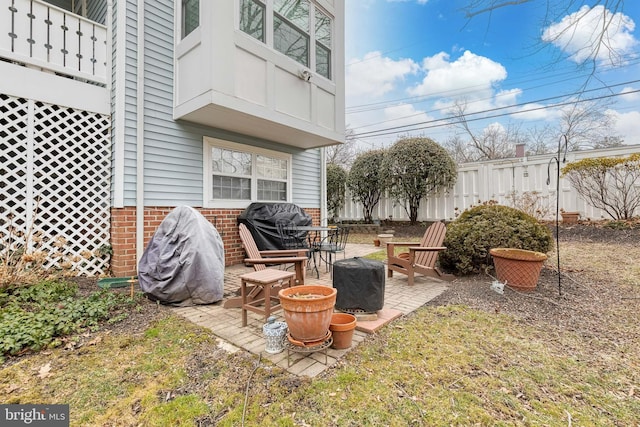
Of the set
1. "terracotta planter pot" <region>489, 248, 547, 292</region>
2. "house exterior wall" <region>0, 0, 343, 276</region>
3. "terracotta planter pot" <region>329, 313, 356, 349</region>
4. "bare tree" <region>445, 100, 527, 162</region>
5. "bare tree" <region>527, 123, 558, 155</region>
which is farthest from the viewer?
"bare tree" <region>445, 100, 527, 162</region>

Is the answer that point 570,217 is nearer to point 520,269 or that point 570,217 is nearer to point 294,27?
point 520,269

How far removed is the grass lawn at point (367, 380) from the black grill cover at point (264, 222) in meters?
2.91

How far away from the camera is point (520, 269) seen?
377 cm

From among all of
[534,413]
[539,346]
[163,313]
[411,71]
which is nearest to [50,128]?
[163,313]

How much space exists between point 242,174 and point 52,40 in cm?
344

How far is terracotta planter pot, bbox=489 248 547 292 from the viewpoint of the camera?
12.3ft

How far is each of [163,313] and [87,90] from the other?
12.4 ft

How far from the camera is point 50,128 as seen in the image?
417 centimetres

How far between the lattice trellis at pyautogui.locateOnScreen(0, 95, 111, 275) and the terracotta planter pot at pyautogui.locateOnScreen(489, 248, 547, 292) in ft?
19.6

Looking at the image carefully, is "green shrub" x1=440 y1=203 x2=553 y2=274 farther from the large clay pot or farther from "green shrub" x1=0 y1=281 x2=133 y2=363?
"green shrub" x1=0 y1=281 x2=133 y2=363

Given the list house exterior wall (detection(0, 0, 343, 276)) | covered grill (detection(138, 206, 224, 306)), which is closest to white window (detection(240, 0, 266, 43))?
house exterior wall (detection(0, 0, 343, 276))

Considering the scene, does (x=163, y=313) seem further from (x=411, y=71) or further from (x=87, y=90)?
(x=411, y=71)

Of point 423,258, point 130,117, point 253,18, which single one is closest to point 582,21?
point 423,258

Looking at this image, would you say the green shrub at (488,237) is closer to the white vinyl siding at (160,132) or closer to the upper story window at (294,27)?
the upper story window at (294,27)
